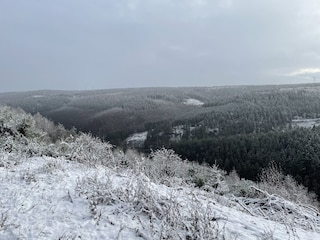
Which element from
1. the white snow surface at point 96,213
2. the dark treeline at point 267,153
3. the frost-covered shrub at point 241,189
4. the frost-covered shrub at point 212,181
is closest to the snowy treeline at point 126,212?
the white snow surface at point 96,213

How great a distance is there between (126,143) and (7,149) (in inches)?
4250

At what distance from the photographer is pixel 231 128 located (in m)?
111

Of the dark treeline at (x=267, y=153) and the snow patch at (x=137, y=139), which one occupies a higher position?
the dark treeline at (x=267, y=153)

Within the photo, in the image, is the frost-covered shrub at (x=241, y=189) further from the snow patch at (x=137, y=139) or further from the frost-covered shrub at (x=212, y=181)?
the snow patch at (x=137, y=139)

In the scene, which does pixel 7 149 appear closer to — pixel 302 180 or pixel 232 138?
pixel 302 180

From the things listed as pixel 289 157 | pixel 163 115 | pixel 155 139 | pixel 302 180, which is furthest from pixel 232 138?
pixel 163 115

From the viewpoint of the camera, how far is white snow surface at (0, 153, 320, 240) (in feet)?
16.9

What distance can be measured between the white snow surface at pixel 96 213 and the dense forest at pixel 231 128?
59204 millimetres

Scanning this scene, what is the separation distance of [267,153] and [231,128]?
38.8 metres

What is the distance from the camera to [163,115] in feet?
520

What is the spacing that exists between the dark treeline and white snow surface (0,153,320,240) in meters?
58.8

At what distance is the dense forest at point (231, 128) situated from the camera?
229ft

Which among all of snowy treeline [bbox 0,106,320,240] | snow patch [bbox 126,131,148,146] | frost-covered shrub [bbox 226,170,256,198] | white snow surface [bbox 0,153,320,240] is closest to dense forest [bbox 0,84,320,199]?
snow patch [bbox 126,131,148,146]

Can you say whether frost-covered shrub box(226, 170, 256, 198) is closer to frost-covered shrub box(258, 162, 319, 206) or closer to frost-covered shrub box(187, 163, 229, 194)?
frost-covered shrub box(187, 163, 229, 194)
